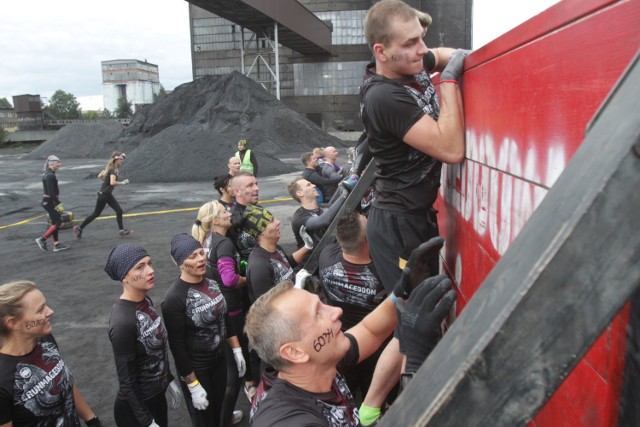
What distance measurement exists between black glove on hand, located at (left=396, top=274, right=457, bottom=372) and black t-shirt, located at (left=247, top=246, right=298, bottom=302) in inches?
103

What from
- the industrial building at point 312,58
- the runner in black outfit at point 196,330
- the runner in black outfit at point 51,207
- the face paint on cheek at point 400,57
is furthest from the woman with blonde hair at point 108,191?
the industrial building at point 312,58

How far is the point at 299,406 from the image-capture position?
1.97m

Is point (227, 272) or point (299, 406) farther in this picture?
point (227, 272)

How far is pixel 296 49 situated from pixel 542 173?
3899 centimetres

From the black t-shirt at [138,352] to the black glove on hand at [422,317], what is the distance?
2.40 metres

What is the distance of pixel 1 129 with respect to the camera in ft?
159

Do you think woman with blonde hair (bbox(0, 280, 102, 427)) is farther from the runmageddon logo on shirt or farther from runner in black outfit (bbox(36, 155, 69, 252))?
runner in black outfit (bbox(36, 155, 69, 252))

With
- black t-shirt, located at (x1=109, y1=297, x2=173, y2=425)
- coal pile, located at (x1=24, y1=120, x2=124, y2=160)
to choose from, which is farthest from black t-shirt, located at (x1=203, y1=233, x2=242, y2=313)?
coal pile, located at (x1=24, y1=120, x2=124, y2=160)

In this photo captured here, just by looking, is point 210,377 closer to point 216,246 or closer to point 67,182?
point 216,246

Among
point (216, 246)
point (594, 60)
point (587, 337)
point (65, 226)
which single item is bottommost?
point (65, 226)

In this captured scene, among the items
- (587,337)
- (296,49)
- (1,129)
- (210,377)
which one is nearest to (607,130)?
(587,337)

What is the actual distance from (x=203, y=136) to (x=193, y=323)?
69.2ft

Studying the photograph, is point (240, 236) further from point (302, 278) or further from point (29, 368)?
point (29, 368)

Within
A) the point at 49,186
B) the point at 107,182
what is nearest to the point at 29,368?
the point at 49,186
